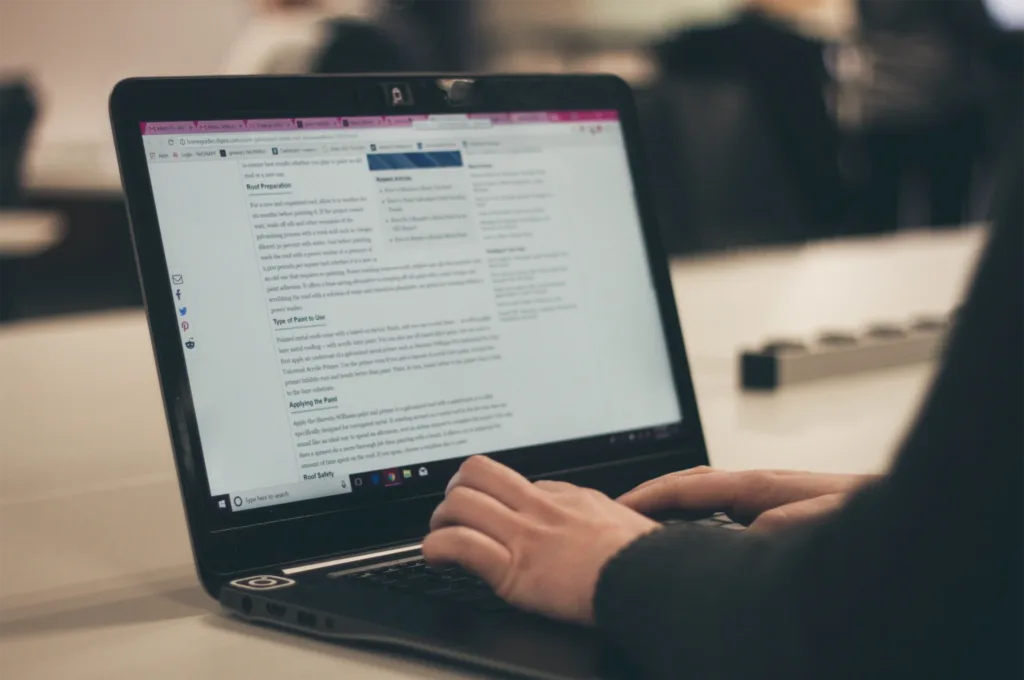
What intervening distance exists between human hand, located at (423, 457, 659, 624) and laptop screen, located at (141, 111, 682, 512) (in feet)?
0.39

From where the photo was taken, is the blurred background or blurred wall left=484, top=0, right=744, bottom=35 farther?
blurred wall left=484, top=0, right=744, bottom=35

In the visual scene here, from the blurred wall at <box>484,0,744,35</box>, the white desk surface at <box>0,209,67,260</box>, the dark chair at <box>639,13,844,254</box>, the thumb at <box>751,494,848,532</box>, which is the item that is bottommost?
the thumb at <box>751,494,848,532</box>

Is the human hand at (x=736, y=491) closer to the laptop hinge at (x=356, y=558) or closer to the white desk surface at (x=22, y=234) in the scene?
the laptop hinge at (x=356, y=558)

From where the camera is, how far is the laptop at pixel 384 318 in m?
0.66

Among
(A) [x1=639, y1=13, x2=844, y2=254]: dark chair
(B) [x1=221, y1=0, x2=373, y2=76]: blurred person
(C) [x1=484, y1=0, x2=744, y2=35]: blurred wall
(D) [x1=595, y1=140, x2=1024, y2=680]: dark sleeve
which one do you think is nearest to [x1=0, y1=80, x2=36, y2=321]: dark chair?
(B) [x1=221, y1=0, x2=373, y2=76]: blurred person

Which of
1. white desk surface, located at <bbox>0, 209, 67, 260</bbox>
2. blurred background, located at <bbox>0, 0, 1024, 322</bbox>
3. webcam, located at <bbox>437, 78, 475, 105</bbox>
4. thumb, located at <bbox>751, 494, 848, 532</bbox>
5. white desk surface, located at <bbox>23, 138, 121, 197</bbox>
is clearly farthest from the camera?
white desk surface, located at <bbox>23, 138, 121, 197</bbox>

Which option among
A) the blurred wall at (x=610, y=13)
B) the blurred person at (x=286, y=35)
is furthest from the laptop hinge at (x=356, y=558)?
the blurred wall at (x=610, y=13)

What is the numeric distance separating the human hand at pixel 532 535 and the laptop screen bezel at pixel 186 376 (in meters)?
0.10

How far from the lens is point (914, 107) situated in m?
5.00

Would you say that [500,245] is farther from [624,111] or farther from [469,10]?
[469,10]

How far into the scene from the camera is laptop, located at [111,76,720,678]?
66 cm

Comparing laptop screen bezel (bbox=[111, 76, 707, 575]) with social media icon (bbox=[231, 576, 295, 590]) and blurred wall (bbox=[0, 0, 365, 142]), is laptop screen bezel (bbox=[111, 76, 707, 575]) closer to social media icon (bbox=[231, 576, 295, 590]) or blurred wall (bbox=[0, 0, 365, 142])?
social media icon (bbox=[231, 576, 295, 590])

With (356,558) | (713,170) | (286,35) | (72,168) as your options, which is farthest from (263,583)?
(72,168)

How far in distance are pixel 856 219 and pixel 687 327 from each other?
3.71 meters
